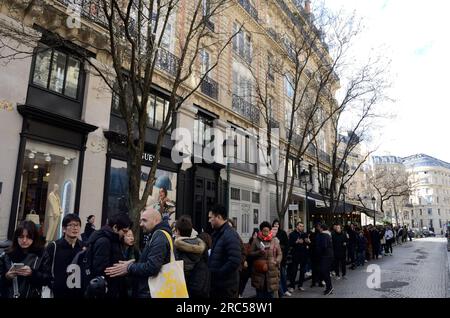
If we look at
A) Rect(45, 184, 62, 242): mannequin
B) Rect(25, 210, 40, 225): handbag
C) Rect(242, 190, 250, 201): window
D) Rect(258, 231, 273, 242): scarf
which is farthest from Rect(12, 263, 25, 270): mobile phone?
Rect(242, 190, 250, 201): window

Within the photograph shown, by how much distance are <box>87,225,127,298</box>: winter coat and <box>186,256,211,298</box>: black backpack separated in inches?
32.6

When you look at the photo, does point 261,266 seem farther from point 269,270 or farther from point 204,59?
point 204,59

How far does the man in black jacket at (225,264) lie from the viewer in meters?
4.83

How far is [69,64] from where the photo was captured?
1162 cm

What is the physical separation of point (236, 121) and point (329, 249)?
454 inches

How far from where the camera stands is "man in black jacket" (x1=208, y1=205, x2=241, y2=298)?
4832mm

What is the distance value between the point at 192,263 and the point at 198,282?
23cm

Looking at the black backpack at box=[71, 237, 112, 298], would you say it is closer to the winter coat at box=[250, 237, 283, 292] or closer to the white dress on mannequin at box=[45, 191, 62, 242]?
the winter coat at box=[250, 237, 283, 292]

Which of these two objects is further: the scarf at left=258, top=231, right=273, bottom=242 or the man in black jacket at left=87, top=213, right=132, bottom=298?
the scarf at left=258, top=231, right=273, bottom=242

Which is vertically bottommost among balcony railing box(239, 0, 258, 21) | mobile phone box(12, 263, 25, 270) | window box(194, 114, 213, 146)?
mobile phone box(12, 263, 25, 270)

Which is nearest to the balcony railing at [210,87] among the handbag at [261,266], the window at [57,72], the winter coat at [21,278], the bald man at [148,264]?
the window at [57,72]

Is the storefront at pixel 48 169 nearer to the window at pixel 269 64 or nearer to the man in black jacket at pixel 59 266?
the man in black jacket at pixel 59 266
